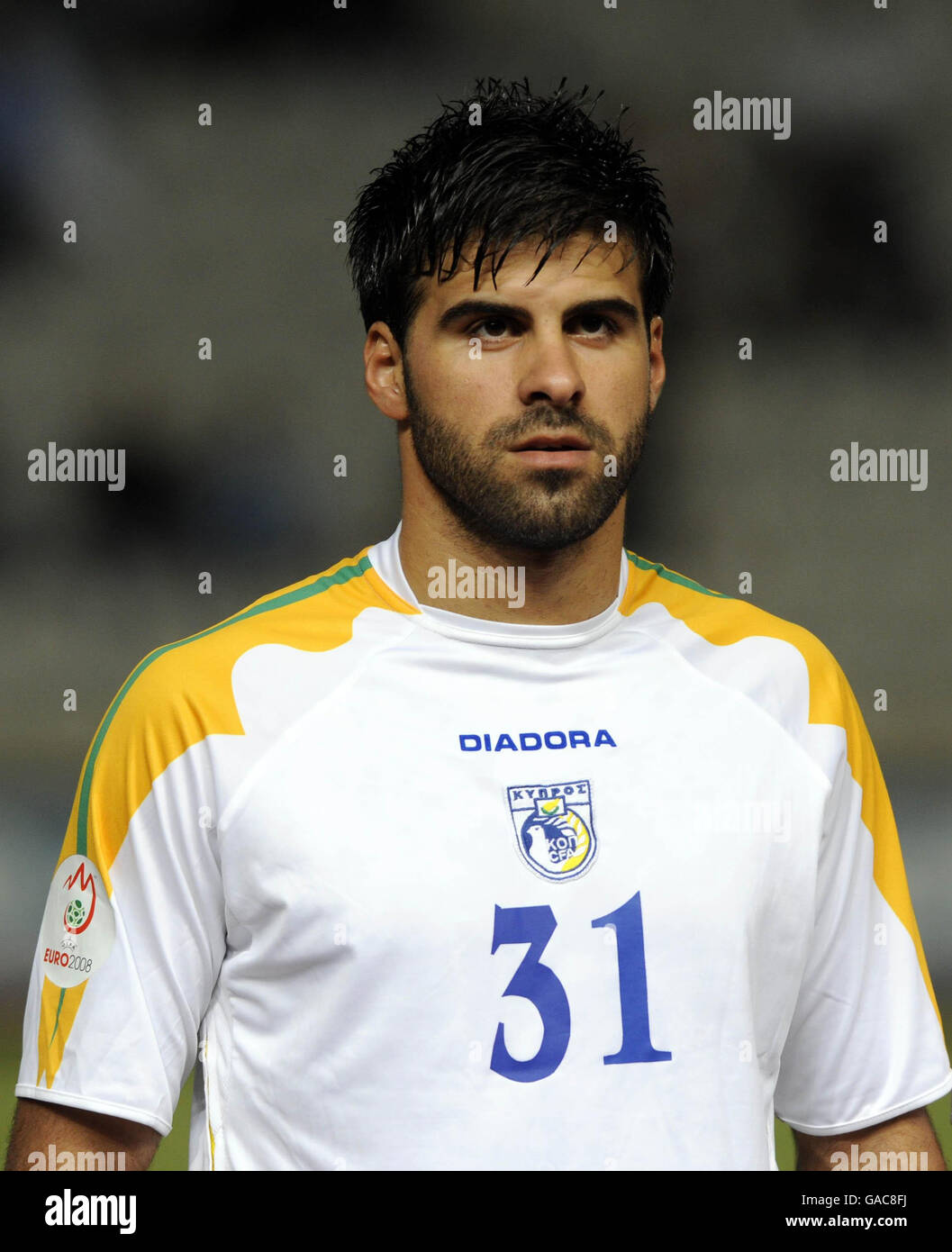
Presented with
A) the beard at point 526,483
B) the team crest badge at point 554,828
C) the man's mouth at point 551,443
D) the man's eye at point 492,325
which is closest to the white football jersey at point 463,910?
the team crest badge at point 554,828

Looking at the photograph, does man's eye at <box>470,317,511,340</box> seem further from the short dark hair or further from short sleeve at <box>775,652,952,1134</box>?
short sleeve at <box>775,652,952,1134</box>

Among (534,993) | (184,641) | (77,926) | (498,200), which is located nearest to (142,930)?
(77,926)

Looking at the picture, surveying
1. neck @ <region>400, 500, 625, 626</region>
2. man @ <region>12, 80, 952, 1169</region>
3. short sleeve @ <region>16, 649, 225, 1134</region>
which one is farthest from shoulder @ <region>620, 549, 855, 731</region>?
short sleeve @ <region>16, 649, 225, 1134</region>

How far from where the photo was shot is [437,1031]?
1770 mm

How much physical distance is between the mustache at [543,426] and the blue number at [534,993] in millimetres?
574

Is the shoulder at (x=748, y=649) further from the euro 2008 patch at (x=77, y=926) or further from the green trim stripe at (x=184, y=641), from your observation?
the euro 2008 patch at (x=77, y=926)

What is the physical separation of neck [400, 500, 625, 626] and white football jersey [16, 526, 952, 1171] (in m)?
0.03

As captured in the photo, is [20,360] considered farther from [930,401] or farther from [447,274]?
[447,274]

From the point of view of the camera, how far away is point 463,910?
1.79 meters

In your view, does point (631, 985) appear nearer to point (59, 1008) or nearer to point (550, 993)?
point (550, 993)

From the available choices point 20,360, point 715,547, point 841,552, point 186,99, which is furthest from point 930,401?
point 20,360

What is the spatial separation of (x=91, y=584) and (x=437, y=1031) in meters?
6.51

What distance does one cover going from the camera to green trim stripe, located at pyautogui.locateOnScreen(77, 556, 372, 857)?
6.28 ft

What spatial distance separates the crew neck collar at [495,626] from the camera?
6.44 feet
